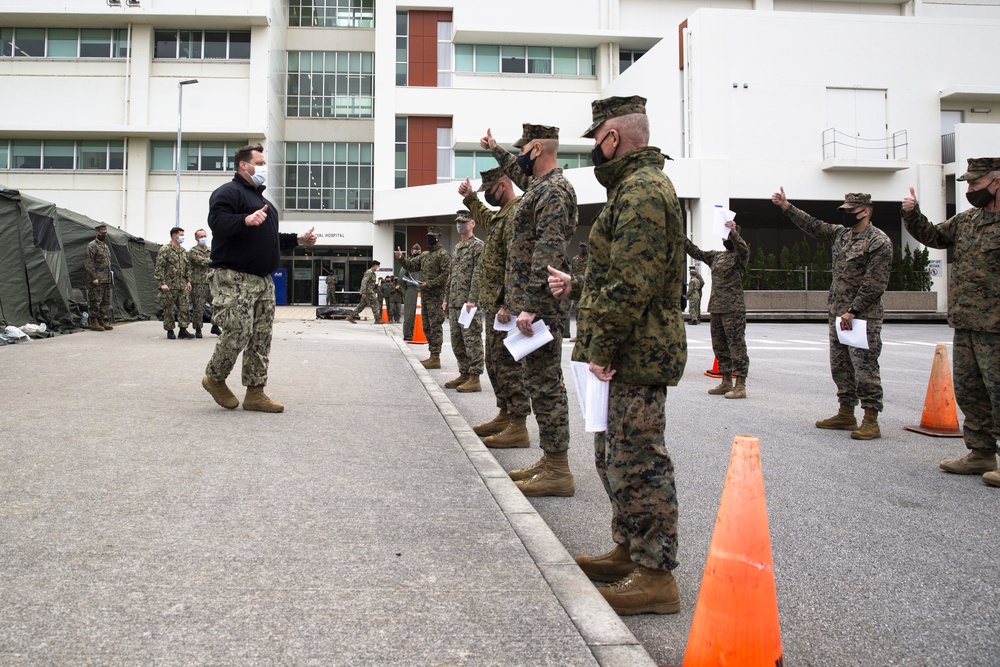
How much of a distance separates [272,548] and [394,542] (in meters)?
0.51

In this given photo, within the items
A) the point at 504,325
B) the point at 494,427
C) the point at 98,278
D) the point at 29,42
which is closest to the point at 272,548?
the point at 504,325

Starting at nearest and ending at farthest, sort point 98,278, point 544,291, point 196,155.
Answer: point 544,291
point 98,278
point 196,155

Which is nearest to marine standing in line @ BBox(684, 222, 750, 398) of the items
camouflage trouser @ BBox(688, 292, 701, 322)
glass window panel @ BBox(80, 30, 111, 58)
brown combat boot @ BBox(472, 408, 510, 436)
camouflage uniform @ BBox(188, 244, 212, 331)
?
brown combat boot @ BBox(472, 408, 510, 436)

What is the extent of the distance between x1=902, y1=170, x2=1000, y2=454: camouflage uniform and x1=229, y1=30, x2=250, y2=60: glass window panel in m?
39.8

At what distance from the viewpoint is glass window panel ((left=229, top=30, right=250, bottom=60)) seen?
131ft

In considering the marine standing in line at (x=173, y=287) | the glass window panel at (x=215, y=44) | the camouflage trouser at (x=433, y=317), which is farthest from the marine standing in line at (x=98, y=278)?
the glass window panel at (x=215, y=44)

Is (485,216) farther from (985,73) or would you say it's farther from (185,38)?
(185,38)

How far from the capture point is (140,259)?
2236 centimetres

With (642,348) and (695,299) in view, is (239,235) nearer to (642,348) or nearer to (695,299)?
(642,348)

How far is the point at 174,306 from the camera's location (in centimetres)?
1465

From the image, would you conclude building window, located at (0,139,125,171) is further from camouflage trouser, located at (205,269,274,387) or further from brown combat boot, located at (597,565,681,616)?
brown combat boot, located at (597,565,681,616)

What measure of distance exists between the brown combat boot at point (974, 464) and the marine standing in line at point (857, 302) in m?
1.21

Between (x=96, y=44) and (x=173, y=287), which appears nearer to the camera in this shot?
(x=173, y=287)

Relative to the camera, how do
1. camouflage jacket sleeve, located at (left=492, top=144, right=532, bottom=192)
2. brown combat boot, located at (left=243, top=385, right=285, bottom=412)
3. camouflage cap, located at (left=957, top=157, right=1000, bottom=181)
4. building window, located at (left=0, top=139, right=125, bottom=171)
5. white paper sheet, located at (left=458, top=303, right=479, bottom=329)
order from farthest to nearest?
1. building window, located at (left=0, top=139, right=125, bottom=171)
2. white paper sheet, located at (left=458, top=303, right=479, bottom=329)
3. brown combat boot, located at (left=243, top=385, right=285, bottom=412)
4. camouflage jacket sleeve, located at (left=492, top=144, right=532, bottom=192)
5. camouflage cap, located at (left=957, top=157, right=1000, bottom=181)
